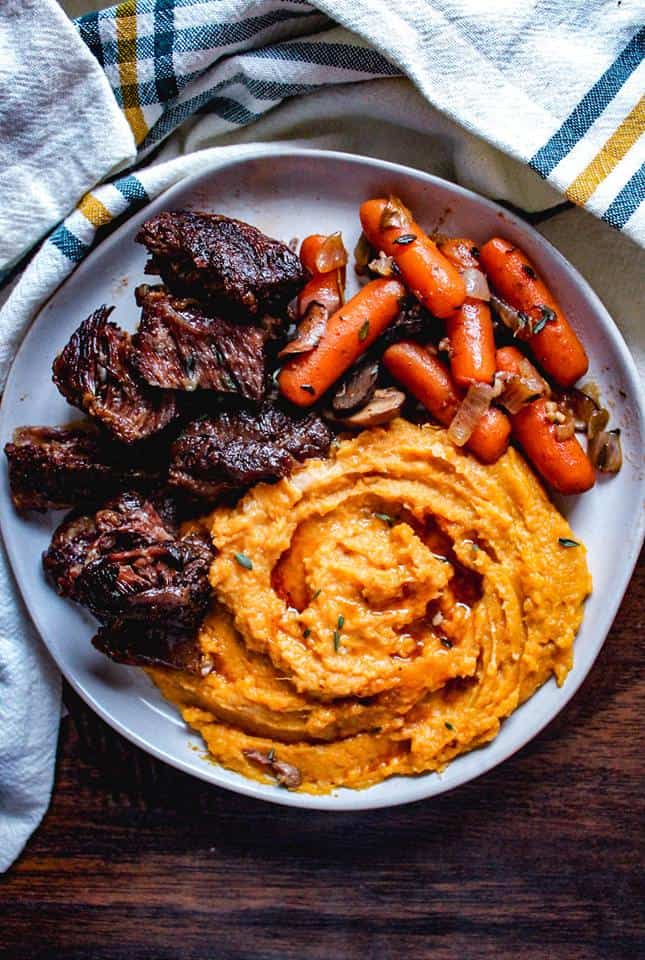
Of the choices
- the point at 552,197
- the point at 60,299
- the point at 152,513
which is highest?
the point at 552,197

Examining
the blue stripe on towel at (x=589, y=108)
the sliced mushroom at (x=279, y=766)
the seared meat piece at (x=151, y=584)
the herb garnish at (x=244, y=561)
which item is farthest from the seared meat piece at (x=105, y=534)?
the blue stripe on towel at (x=589, y=108)

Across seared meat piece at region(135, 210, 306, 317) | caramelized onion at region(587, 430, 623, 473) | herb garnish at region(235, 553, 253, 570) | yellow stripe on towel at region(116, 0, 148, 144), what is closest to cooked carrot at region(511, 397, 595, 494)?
caramelized onion at region(587, 430, 623, 473)

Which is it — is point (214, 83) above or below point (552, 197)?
below

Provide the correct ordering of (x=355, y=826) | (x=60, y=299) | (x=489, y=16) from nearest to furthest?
(x=489, y=16) → (x=60, y=299) → (x=355, y=826)

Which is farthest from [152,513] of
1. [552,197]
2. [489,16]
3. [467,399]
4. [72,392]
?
[489,16]

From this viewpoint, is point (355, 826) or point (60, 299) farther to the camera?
point (355, 826)

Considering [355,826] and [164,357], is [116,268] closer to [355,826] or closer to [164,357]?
[164,357]

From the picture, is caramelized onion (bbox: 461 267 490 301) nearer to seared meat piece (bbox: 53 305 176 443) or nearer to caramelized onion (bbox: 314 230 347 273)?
caramelized onion (bbox: 314 230 347 273)

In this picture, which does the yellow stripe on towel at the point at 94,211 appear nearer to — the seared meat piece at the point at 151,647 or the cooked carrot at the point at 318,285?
the cooked carrot at the point at 318,285
